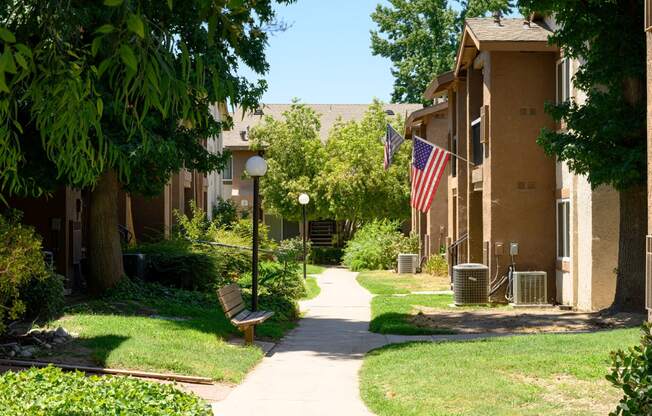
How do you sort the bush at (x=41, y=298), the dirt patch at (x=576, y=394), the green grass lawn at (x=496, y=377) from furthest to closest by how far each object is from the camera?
the bush at (x=41, y=298) < the green grass lawn at (x=496, y=377) < the dirt patch at (x=576, y=394)

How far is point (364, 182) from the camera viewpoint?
48156 mm

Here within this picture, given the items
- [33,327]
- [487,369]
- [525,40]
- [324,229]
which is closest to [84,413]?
[487,369]

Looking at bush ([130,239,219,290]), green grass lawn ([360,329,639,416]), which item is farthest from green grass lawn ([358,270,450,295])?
green grass lawn ([360,329,639,416])

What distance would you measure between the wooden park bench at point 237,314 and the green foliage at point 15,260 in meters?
2.81

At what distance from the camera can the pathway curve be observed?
33.4 feet

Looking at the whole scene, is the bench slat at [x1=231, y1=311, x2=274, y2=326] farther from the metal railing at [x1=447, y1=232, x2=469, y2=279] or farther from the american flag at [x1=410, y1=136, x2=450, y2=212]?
the metal railing at [x1=447, y1=232, x2=469, y2=279]

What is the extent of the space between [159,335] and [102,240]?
6639 mm

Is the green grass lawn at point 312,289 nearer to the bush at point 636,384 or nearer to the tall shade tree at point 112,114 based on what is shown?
the tall shade tree at point 112,114

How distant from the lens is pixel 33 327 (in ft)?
48.5

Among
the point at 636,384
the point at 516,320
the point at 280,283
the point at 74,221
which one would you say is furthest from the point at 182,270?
the point at 636,384

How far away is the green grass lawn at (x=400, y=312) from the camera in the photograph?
1775cm

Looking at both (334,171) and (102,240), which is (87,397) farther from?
(334,171)

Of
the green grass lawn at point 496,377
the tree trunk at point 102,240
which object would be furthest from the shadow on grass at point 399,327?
the tree trunk at point 102,240

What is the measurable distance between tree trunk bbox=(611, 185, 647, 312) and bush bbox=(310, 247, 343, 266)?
32.6m
